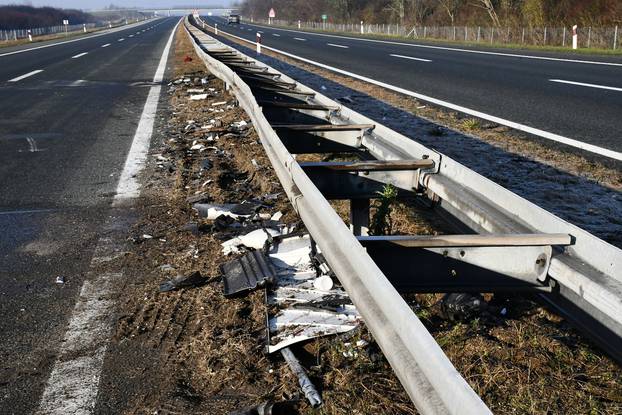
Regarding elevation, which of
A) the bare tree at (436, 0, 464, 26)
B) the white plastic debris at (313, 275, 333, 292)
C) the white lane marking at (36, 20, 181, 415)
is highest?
the bare tree at (436, 0, 464, 26)

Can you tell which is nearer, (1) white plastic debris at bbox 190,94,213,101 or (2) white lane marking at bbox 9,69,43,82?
(1) white plastic debris at bbox 190,94,213,101

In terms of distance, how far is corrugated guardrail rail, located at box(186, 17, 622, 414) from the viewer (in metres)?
1.87

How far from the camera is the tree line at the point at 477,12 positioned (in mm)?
31266

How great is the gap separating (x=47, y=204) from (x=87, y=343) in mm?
2858

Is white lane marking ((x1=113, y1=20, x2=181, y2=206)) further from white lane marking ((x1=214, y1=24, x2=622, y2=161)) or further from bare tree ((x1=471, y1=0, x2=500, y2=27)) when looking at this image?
bare tree ((x1=471, y1=0, x2=500, y2=27))

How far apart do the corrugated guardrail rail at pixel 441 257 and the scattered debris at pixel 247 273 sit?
19.4 inches

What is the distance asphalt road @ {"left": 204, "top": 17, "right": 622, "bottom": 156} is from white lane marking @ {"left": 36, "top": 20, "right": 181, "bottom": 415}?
5.63 meters

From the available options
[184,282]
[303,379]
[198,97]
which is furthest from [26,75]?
[303,379]

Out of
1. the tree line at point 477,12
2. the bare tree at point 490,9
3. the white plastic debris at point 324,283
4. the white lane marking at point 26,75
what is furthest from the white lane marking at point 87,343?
the bare tree at point 490,9

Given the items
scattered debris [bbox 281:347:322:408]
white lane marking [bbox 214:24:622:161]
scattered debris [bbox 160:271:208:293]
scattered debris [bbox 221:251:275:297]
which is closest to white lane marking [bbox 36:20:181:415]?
scattered debris [bbox 160:271:208:293]

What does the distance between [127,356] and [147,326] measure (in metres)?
0.31

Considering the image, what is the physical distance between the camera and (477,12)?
1820 inches

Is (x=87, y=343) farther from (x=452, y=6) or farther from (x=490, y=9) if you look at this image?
(x=452, y=6)

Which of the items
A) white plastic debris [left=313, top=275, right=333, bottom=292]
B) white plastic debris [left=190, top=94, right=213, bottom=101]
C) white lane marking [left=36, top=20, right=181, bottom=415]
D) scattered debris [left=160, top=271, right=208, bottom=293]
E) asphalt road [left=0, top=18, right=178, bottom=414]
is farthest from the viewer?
white plastic debris [left=190, top=94, right=213, bottom=101]
